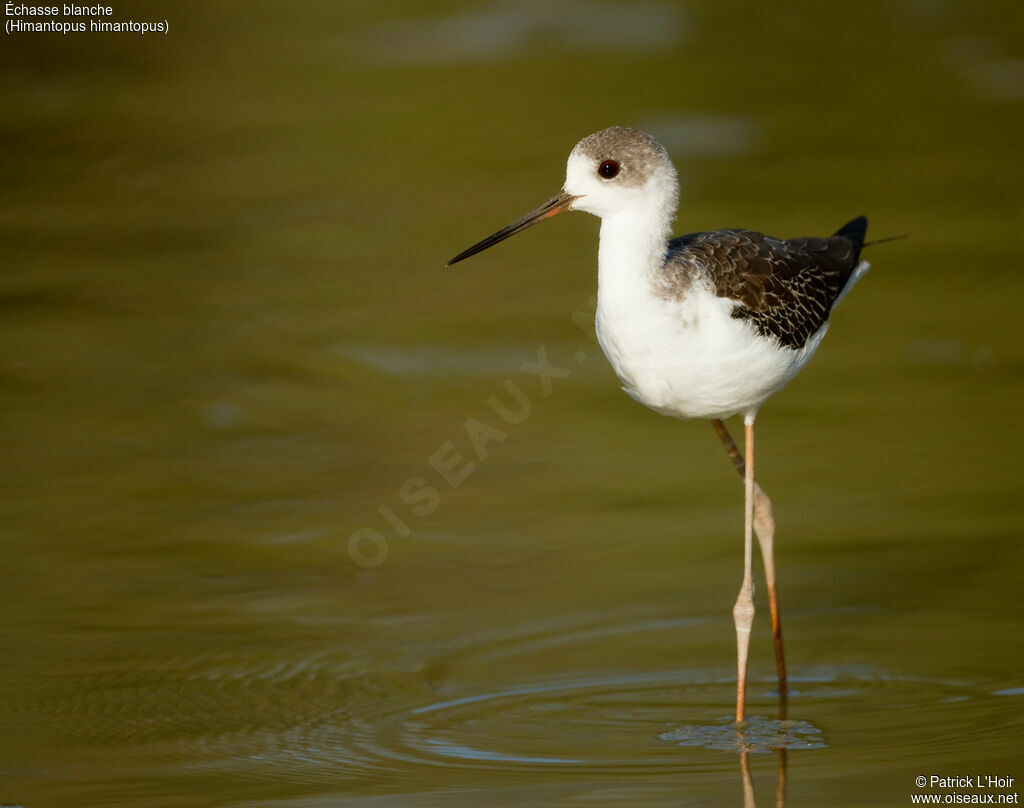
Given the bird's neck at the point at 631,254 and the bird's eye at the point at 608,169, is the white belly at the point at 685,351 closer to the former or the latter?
the bird's neck at the point at 631,254

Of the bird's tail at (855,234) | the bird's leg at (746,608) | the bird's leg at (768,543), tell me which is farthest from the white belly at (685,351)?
the bird's tail at (855,234)

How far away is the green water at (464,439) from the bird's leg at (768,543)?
0.46 feet

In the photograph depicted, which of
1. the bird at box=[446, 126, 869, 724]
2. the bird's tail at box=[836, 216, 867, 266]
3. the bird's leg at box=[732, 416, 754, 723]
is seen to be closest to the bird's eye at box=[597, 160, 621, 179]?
the bird at box=[446, 126, 869, 724]

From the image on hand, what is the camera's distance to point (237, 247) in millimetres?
14062

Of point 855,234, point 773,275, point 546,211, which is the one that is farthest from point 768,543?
point 546,211

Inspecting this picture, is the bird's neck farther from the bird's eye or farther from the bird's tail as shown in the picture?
the bird's tail

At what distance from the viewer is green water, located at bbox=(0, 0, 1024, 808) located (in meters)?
7.25

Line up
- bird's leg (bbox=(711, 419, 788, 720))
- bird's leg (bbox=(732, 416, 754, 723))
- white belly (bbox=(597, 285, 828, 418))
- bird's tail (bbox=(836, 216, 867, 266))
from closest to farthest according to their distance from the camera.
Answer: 1. white belly (bbox=(597, 285, 828, 418))
2. bird's leg (bbox=(732, 416, 754, 723))
3. bird's leg (bbox=(711, 419, 788, 720))
4. bird's tail (bbox=(836, 216, 867, 266))

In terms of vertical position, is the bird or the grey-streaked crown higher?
the grey-streaked crown

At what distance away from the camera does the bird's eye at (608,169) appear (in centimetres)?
721

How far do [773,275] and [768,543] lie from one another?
1418 mm

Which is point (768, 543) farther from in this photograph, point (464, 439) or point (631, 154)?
point (464, 439)

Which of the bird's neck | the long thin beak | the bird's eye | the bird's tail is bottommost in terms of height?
the bird's neck

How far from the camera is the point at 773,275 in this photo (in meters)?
7.70
